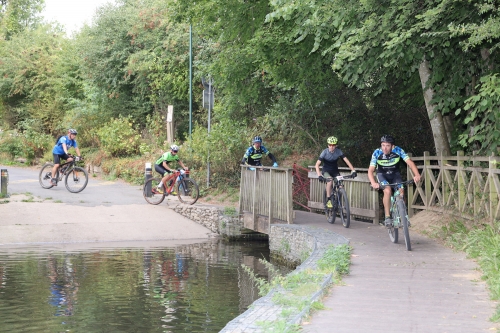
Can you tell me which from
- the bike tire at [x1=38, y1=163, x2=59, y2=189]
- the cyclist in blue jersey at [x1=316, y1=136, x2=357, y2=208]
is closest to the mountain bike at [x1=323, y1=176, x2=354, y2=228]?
the cyclist in blue jersey at [x1=316, y1=136, x2=357, y2=208]

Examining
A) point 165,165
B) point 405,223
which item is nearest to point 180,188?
point 165,165

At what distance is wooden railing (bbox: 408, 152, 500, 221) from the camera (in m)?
12.2

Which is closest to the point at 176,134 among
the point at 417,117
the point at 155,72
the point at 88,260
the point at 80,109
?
the point at 155,72

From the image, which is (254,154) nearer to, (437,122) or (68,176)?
(437,122)

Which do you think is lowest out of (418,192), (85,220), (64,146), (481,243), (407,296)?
(407,296)

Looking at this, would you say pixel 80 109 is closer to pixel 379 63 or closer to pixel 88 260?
pixel 88 260

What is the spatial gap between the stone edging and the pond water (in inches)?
29.7

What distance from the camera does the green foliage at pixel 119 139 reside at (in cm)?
3069

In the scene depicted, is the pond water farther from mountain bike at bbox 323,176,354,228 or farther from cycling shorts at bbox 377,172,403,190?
cycling shorts at bbox 377,172,403,190

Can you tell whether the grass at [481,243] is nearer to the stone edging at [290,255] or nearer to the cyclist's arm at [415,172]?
the cyclist's arm at [415,172]

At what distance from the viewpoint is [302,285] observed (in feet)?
26.3

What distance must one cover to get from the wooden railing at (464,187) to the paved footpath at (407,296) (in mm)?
1233

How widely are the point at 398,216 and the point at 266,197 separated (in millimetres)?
5374

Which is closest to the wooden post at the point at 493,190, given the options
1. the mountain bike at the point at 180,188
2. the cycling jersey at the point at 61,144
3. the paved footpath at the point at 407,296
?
the paved footpath at the point at 407,296
